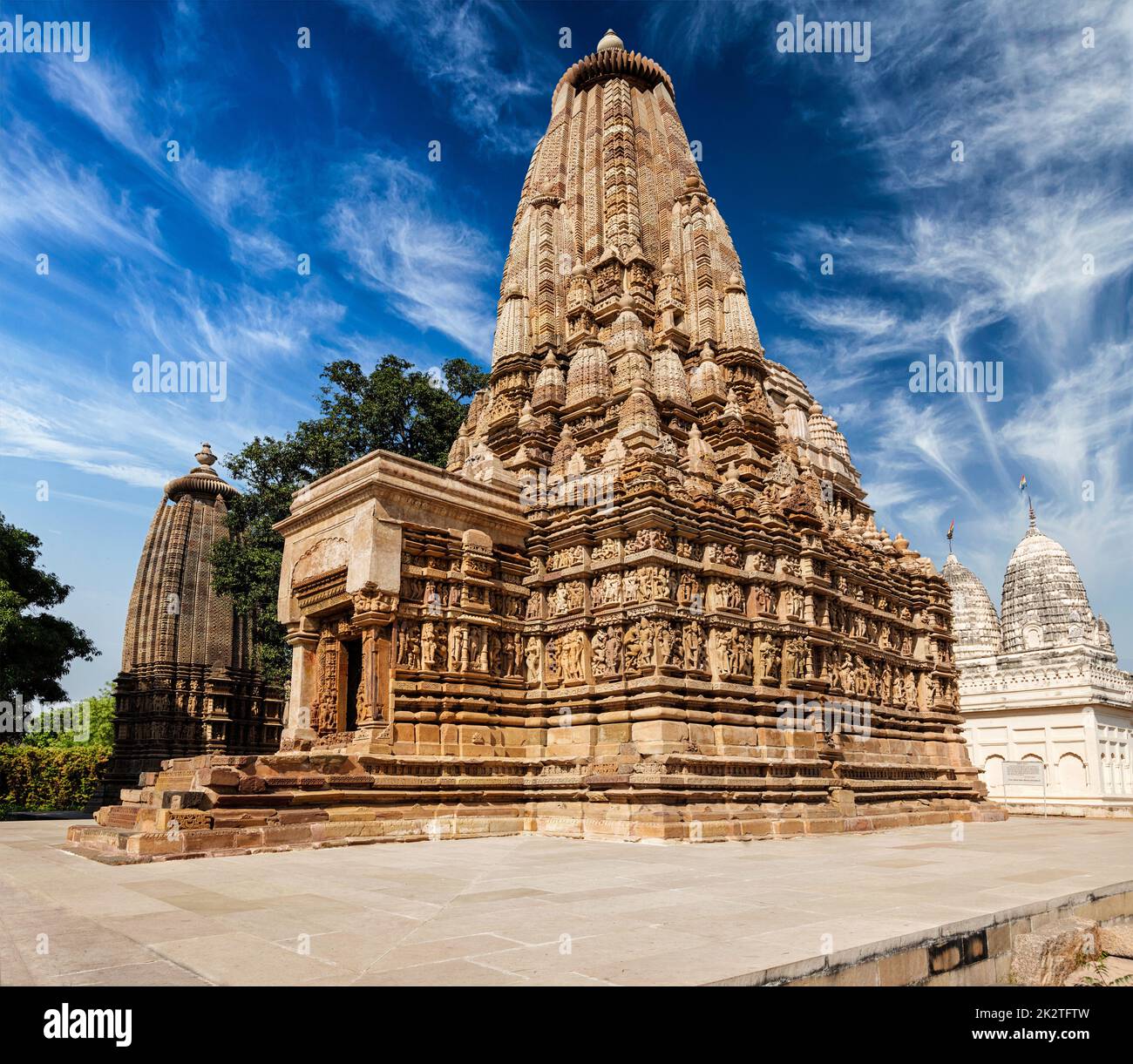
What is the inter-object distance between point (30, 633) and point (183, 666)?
1440 centimetres

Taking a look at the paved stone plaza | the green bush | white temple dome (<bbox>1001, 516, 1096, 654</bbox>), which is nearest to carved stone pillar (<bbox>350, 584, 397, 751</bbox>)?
the paved stone plaza

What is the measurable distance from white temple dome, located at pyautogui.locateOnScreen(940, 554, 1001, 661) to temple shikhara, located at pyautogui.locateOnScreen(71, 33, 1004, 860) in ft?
111

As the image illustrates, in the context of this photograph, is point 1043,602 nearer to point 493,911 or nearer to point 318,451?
point 318,451

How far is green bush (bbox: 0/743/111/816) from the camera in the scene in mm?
33719

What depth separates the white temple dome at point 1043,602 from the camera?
5100 cm

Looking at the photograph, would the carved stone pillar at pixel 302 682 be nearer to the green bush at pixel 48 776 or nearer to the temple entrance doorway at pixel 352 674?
the temple entrance doorway at pixel 352 674

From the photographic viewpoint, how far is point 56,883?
8836 mm

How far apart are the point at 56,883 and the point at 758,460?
18466 mm

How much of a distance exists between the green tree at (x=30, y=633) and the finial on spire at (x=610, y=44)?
26290 mm

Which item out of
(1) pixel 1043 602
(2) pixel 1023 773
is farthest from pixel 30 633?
(1) pixel 1043 602

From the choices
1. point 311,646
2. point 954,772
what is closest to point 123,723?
point 311,646

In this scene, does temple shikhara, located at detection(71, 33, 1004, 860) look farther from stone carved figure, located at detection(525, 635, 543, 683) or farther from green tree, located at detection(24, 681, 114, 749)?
green tree, located at detection(24, 681, 114, 749)
